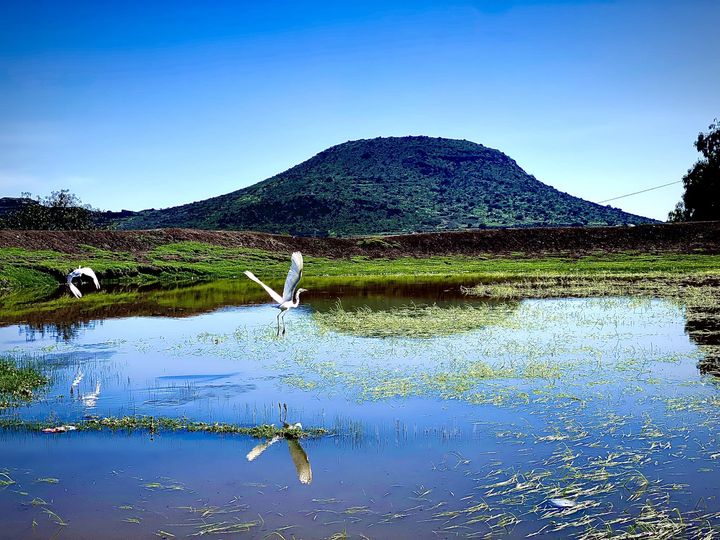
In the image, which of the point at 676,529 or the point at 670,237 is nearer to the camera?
the point at 676,529

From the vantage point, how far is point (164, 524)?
8.91 meters

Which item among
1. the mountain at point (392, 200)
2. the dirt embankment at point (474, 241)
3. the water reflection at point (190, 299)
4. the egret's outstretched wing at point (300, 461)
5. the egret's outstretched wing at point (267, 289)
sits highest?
the mountain at point (392, 200)

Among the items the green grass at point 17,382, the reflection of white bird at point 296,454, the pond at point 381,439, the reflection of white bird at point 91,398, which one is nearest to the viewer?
the pond at point 381,439

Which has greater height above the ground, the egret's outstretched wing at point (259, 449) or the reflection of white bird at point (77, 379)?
the reflection of white bird at point (77, 379)

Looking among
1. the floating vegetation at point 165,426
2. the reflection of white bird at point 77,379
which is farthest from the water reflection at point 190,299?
the floating vegetation at point 165,426

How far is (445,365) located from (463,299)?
19.2 metres

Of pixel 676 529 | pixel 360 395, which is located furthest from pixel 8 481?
pixel 676 529

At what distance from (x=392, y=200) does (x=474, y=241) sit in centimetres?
7025

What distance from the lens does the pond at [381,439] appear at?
8.98 metres

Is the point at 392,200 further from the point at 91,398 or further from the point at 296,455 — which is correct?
the point at 296,455

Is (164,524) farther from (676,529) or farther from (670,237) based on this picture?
(670,237)

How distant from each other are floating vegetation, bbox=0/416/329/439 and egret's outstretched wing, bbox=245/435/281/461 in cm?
20

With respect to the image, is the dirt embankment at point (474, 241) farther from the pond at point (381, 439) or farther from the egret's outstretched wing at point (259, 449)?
the egret's outstretched wing at point (259, 449)

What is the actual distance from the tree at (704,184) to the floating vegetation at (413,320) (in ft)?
251
